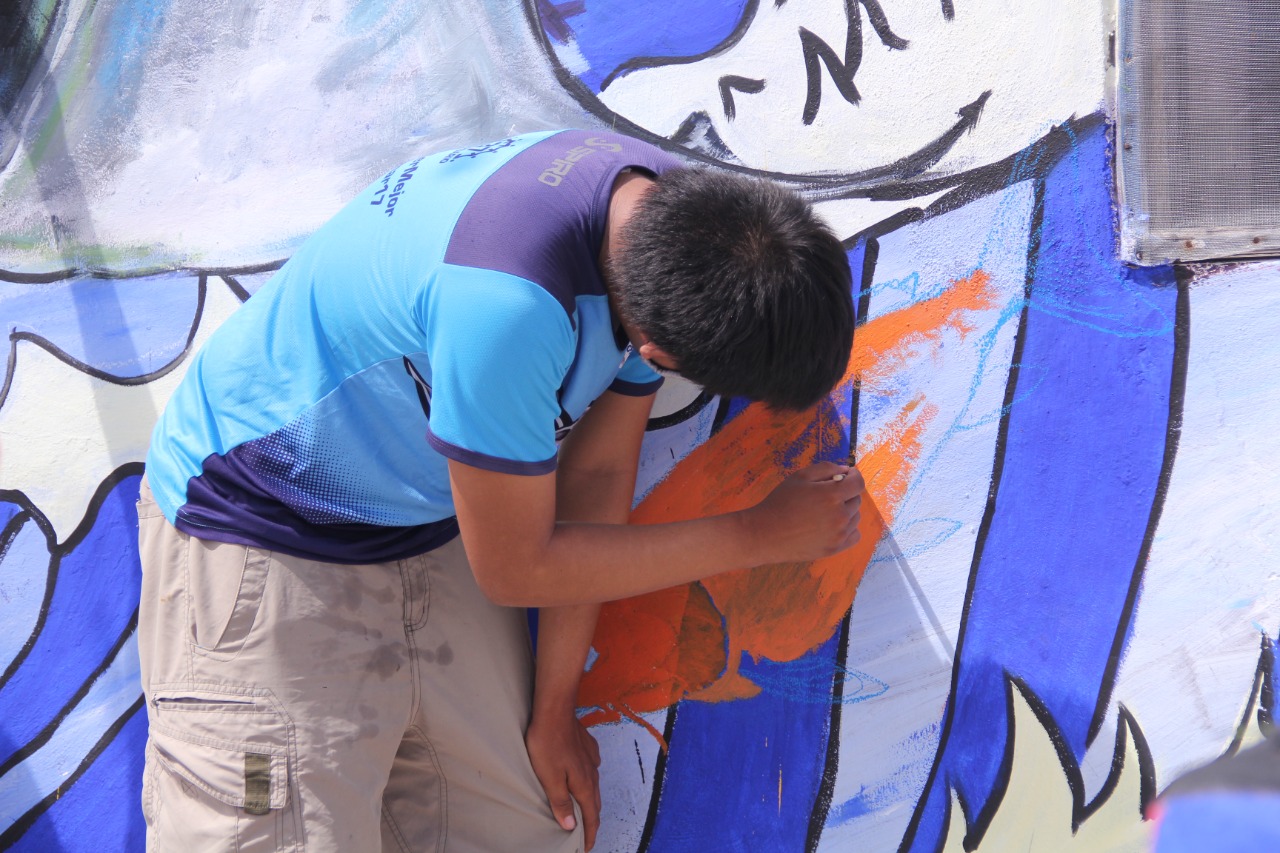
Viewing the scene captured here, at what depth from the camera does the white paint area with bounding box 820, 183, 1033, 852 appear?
5.99 ft

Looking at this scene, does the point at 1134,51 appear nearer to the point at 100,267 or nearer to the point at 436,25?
the point at 436,25

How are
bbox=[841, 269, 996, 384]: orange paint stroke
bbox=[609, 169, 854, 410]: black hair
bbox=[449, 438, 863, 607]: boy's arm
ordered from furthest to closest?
bbox=[841, 269, 996, 384]: orange paint stroke, bbox=[449, 438, 863, 607]: boy's arm, bbox=[609, 169, 854, 410]: black hair

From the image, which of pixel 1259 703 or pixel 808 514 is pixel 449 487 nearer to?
pixel 808 514

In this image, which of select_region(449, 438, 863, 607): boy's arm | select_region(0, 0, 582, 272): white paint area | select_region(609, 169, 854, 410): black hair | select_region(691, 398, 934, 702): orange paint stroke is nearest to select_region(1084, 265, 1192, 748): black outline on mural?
select_region(691, 398, 934, 702): orange paint stroke

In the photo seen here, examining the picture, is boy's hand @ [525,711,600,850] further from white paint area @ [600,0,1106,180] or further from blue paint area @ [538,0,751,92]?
blue paint area @ [538,0,751,92]

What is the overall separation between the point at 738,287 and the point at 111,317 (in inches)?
69.2

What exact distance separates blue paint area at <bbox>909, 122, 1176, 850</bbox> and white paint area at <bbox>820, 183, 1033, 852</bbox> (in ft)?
0.15

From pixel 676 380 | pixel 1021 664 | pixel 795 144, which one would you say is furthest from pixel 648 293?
pixel 1021 664

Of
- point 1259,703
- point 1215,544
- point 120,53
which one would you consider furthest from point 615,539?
point 120,53

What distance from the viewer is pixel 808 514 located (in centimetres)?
163

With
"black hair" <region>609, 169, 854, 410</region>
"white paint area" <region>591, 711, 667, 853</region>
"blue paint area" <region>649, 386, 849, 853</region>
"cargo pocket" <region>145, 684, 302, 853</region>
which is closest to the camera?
"black hair" <region>609, 169, 854, 410</region>

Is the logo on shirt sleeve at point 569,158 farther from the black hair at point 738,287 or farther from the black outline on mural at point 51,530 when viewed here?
the black outline on mural at point 51,530

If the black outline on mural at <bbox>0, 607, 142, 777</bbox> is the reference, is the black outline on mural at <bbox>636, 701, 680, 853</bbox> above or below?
below

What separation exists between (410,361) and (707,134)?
0.93m
